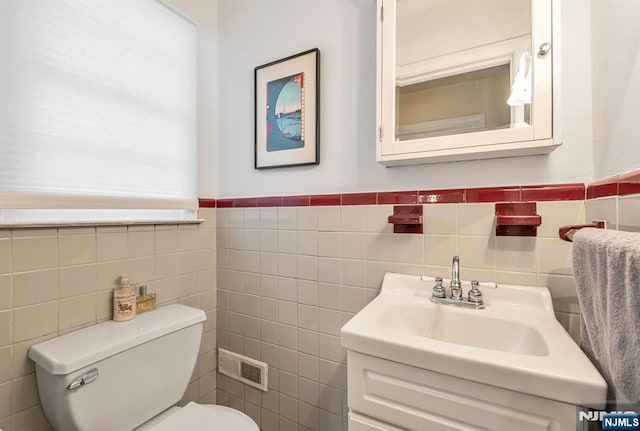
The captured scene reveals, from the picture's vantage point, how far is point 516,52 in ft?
2.88

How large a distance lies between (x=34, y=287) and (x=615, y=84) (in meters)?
1.72

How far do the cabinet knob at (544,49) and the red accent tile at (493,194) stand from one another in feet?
1.27

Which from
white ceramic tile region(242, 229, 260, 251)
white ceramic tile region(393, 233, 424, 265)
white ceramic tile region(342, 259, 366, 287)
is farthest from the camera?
white ceramic tile region(242, 229, 260, 251)

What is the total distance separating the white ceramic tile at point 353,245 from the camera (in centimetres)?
116

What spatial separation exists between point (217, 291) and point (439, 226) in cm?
116

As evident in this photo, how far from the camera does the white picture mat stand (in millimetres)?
1258

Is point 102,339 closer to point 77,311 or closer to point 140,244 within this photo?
point 77,311

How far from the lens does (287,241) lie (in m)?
1.32

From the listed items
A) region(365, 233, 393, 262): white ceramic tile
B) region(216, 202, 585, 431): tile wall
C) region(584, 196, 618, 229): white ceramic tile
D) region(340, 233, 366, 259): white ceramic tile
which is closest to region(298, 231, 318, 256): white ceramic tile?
region(216, 202, 585, 431): tile wall

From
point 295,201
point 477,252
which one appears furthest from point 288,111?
point 477,252

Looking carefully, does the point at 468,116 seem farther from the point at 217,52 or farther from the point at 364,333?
the point at 217,52

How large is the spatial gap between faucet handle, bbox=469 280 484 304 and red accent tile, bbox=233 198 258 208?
98cm

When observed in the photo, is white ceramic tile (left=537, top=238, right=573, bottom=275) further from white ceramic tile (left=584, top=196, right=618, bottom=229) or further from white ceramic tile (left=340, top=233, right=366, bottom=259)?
white ceramic tile (left=340, top=233, right=366, bottom=259)

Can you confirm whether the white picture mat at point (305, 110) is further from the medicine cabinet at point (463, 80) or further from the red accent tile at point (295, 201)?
the medicine cabinet at point (463, 80)
